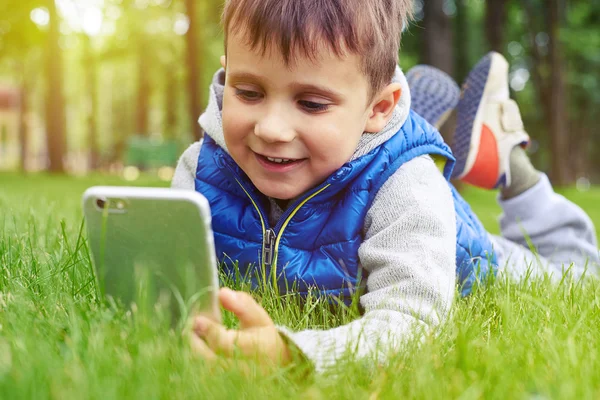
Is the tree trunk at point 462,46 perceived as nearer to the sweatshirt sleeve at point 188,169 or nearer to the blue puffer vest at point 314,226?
the sweatshirt sleeve at point 188,169

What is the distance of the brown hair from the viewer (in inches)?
78.0

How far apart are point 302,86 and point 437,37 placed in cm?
944

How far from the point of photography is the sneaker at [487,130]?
3.62 meters

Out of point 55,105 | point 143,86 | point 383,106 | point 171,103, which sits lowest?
point 171,103

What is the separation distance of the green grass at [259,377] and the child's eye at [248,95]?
632mm

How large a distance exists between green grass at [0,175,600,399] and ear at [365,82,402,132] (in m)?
0.70

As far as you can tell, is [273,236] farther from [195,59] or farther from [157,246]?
[195,59]

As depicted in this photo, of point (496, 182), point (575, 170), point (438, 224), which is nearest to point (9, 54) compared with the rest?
point (496, 182)

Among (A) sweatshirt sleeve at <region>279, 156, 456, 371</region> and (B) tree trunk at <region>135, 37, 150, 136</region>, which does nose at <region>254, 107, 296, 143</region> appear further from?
(B) tree trunk at <region>135, 37, 150, 136</region>

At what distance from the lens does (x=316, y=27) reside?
2.00m

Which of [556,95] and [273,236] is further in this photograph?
[556,95]

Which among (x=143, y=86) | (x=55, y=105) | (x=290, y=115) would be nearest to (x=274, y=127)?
(x=290, y=115)

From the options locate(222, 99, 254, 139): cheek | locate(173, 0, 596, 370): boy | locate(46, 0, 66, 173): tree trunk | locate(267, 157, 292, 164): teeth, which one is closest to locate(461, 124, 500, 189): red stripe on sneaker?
locate(173, 0, 596, 370): boy

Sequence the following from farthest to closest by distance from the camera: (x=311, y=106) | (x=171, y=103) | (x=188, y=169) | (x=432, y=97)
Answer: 1. (x=171, y=103)
2. (x=432, y=97)
3. (x=188, y=169)
4. (x=311, y=106)
